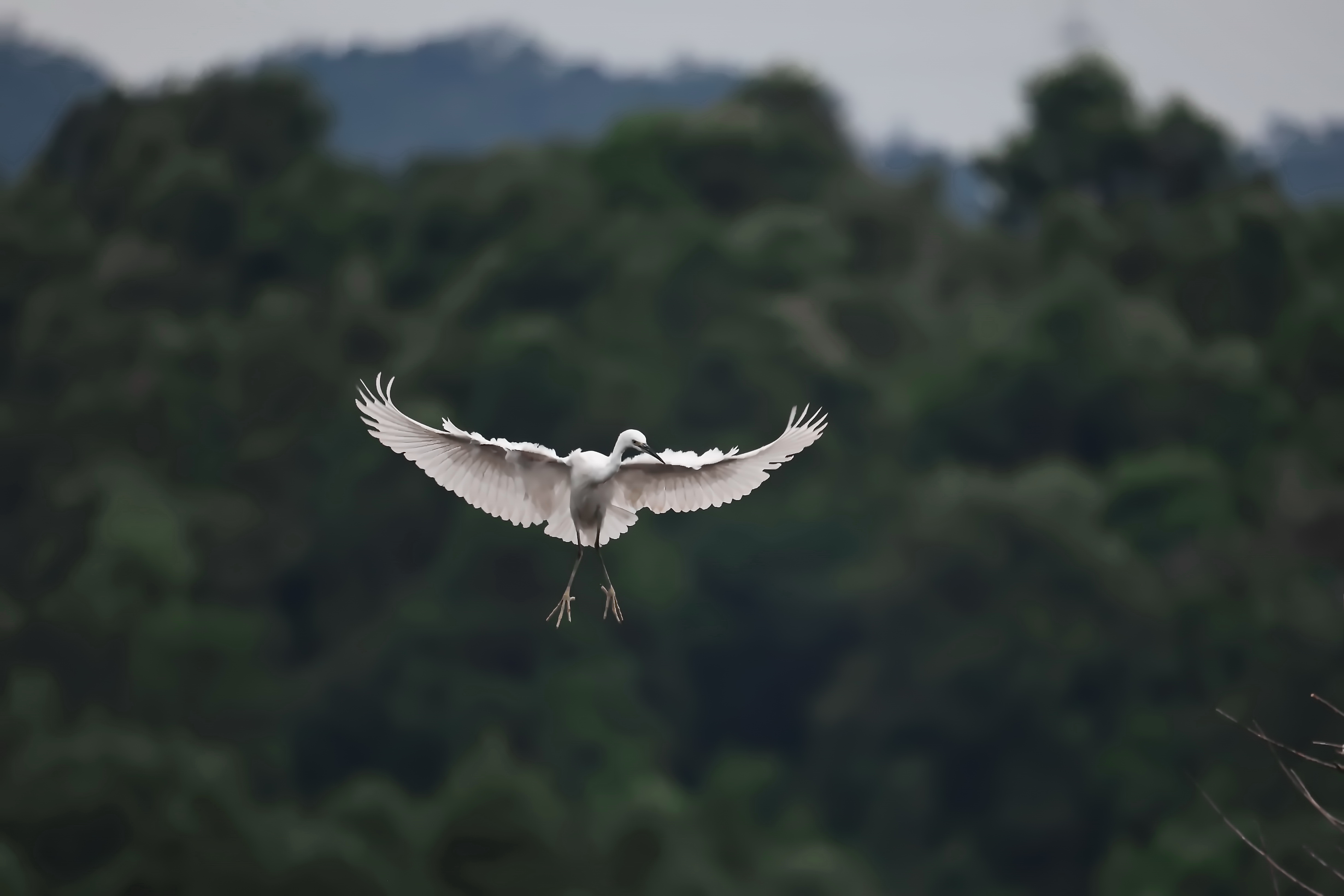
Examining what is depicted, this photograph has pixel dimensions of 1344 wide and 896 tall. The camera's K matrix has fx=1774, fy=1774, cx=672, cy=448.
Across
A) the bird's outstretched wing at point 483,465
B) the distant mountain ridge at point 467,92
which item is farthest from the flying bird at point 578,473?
the distant mountain ridge at point 467,92

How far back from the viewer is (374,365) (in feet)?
137

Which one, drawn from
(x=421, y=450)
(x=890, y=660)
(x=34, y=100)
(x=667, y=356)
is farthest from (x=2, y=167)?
(x=421, y=450)

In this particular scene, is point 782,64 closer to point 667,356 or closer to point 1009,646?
point 667,356

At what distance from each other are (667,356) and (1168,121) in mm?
18669

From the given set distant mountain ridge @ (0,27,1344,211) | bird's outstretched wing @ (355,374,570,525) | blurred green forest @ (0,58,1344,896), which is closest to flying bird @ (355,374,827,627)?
bird's outstretched wing @ (355,374,570,525)

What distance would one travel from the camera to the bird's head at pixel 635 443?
816 centimetres

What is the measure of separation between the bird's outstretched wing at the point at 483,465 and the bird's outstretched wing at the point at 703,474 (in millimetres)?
358

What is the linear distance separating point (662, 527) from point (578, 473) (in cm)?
3052

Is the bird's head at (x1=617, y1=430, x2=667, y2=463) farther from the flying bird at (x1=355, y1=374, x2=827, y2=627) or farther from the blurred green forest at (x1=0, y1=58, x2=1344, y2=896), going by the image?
the blurred green forest at (x1=0, y1=58, x2=1344, y2=896)

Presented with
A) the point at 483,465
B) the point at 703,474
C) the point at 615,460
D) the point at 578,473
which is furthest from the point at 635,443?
the point at 483,465

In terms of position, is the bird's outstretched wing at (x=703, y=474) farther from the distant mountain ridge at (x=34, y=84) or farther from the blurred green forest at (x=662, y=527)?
the distant mountain ridge at (x=34, y=84)

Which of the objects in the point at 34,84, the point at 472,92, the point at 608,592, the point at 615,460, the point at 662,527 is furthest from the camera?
the point at 472,92

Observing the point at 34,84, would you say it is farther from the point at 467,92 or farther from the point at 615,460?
the point at 615,460

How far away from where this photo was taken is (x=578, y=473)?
27.2 feet
